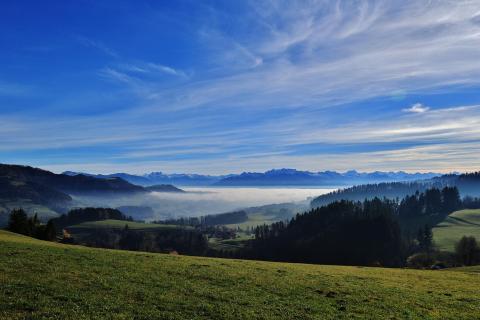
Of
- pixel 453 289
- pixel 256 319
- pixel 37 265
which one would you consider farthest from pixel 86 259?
pixel 453 289

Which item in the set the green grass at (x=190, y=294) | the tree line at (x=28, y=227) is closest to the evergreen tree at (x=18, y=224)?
the tree line at (x=28, y=227)

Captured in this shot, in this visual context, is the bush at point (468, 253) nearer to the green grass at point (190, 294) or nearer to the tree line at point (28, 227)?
the green grass at point (190, 294)

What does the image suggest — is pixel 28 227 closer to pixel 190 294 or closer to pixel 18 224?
pixel 18 224

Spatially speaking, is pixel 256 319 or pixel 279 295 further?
pixel 279 295

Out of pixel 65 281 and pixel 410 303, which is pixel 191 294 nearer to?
pixel 65 281

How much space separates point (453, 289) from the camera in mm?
36938

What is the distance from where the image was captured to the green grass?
20.7m

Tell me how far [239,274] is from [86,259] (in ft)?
52.4

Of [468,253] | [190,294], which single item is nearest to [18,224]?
[190,294]

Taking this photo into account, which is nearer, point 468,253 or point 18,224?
point 18,224

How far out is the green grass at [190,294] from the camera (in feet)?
68.0

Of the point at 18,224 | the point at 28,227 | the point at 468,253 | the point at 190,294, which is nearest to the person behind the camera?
the point at 190,294

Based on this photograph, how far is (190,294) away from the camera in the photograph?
84.0ft


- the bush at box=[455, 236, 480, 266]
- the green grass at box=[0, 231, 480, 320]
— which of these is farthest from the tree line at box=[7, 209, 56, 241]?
the bush at box=[455, 236, 480, 266]
